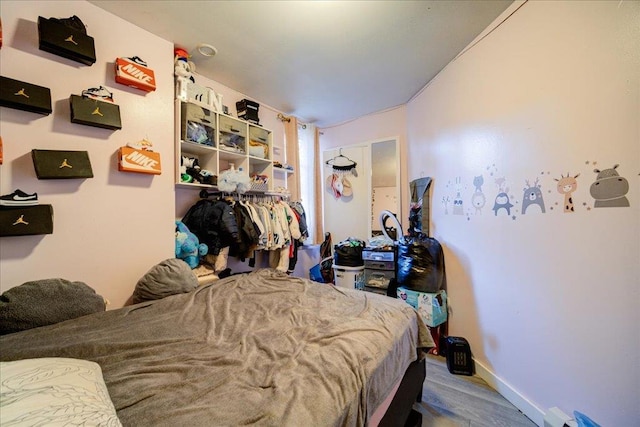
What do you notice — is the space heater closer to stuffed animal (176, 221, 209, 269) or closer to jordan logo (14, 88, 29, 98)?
stuffed animal (176, 221, 209, 269)

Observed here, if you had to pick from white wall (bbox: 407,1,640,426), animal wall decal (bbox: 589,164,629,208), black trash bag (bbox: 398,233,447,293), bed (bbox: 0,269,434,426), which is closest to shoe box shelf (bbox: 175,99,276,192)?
bed (bbox: 0,269,434,426)

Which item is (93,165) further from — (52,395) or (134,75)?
(52,395)

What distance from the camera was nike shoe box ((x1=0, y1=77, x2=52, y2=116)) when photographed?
116 cm

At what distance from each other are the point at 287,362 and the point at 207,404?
0.91 ft

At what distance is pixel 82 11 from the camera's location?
143cm

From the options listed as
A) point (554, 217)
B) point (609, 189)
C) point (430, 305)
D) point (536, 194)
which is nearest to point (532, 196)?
point (536, 194)

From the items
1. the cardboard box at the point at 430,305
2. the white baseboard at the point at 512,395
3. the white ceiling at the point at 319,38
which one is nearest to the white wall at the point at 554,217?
the white baseboard at the point at 512,395

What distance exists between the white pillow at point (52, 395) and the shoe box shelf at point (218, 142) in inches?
58.5

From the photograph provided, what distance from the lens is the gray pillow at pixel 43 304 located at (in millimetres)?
1017

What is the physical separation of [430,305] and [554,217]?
3.62 ft

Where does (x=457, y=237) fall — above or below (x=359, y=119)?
below

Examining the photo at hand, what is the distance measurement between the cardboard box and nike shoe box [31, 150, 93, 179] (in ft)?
8.16

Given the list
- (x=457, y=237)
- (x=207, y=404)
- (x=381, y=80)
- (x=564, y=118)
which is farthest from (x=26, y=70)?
(x=457, y=237)

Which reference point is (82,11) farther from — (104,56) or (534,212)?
(534,212)
